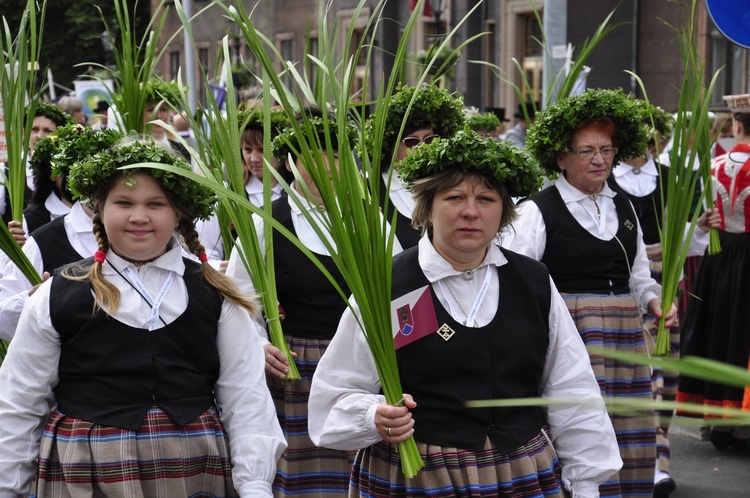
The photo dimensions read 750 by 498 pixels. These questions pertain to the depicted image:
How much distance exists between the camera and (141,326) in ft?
10.0

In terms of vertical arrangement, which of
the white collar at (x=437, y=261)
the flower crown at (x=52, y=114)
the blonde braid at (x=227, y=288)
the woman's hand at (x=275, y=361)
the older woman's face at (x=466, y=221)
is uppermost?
the flower crown at (x=52, y=114)

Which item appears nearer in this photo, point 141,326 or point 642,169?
point 141,326

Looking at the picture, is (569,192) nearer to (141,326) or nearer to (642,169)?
(141,326)

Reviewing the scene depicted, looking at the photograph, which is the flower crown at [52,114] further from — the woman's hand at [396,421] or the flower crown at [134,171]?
the woman's hand at [396,421]

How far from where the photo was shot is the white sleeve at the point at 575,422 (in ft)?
10.5

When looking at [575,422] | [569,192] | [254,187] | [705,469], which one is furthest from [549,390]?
[705,469]

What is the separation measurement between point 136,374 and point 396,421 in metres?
0.68

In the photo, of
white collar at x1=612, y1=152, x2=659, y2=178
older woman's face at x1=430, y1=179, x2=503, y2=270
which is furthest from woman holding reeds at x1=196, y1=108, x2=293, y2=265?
white collar at x1=612, y1=152, x2=659, y2=178

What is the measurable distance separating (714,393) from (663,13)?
42.4 feet

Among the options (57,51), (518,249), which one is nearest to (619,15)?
(518,249)

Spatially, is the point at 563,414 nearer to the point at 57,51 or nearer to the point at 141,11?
the point at 57,51

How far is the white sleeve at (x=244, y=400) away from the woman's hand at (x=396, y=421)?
30 centimetres

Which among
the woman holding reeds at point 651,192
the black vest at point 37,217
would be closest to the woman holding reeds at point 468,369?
the black vest at point 37,217

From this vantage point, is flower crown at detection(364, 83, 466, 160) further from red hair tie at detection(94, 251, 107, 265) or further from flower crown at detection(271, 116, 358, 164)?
red hair tie at detection(94, 251, 107, 265)
